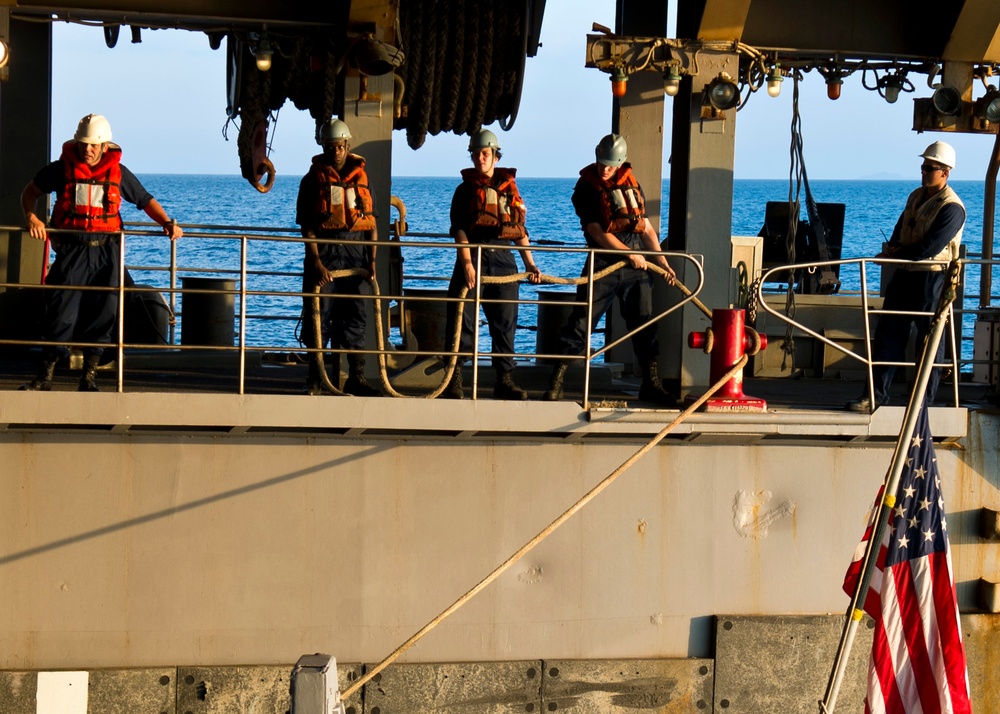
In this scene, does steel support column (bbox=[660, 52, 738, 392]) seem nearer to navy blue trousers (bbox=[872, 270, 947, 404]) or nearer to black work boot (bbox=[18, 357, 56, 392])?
navy blue trousers (bbox=[872, 270, 947, 404])

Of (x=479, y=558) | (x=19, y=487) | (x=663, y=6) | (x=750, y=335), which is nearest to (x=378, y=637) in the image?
(x=479, y=558)

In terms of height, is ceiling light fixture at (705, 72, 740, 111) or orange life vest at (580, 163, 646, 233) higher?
ceiling light fixture at (705, 72, 740, 111)

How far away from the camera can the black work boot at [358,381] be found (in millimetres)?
9531

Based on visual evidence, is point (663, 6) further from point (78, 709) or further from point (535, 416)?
point (78, 709)

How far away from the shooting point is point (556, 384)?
963 centimetres

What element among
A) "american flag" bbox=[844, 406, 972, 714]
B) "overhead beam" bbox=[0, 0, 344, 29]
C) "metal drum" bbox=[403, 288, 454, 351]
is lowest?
"american flag" bbox=[844, 406, 972, 714]

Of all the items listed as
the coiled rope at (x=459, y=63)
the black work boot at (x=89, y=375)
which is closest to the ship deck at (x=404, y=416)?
the black work boot at (x=89, y=375)

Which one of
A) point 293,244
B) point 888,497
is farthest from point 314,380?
point 293,244

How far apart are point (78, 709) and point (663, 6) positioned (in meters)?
7.13

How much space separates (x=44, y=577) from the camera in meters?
8.73

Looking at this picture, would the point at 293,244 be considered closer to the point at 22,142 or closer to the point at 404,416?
the point at 22,142

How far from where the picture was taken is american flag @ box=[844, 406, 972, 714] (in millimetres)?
7504

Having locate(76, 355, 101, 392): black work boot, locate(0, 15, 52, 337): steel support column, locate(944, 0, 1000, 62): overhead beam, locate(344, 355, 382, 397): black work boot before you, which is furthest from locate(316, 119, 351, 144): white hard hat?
locate(944, 0, 1000, 62): overhead beam

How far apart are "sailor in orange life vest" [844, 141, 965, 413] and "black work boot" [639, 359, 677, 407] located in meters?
1.26
